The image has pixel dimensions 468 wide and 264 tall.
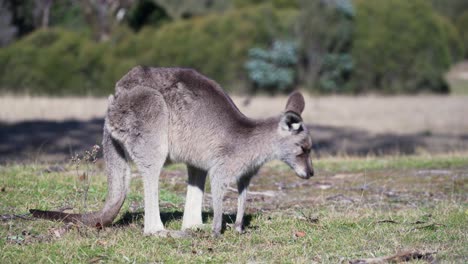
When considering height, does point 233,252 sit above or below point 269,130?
below

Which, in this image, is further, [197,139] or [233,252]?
[197,139]

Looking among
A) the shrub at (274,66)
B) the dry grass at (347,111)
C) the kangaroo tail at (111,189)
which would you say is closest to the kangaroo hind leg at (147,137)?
the kangaroo tail at (111,189)

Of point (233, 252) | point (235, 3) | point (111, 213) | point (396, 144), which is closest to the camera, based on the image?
point (233, 252)

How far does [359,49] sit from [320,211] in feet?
76.6

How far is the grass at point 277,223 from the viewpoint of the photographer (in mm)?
5988

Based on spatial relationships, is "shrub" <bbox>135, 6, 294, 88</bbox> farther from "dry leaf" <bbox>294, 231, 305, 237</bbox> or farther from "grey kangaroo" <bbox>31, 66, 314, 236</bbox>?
"dry leaf" <bbox>294, 231, 305, 237</bbox>

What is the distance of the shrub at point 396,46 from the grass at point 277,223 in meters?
20.1

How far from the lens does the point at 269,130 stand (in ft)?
23.1

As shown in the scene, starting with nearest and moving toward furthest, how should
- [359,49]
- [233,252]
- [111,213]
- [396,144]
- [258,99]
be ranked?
[233,252] < [111,213] < [396,144] < [258,99] < [359,49]

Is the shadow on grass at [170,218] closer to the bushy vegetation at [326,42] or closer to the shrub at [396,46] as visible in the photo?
the bushy vegetation at [326,42]

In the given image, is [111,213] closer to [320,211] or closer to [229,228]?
[229,228]

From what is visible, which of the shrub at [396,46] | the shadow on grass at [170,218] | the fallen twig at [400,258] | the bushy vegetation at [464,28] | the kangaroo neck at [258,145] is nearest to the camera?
the fallen twig at [400,258]

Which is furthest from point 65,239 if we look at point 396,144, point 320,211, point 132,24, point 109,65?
point 132,24

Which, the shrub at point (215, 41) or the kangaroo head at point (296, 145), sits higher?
the kangaroo head at point (296, 145)
